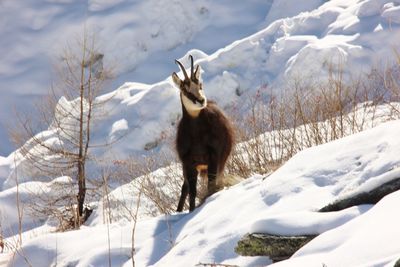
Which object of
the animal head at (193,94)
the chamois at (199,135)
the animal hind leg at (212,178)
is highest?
the animal head at (193,94)

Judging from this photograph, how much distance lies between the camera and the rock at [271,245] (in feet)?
9.96

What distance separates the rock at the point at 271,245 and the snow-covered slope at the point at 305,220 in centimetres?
5

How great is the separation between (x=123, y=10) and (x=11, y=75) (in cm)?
606

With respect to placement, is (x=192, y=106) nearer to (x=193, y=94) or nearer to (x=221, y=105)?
(x=193, y=94)

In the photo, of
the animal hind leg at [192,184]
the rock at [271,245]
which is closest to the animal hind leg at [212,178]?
the animal hind leg at [192,184]

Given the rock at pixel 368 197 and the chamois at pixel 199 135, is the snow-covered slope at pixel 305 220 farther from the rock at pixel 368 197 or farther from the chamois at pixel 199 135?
the chamois at pixel 199 135

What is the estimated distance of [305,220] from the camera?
10.2ft

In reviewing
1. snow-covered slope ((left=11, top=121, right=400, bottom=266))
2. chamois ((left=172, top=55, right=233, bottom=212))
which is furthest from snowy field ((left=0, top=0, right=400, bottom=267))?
chamois ((left=172, top=55, right=233, bottom=212))

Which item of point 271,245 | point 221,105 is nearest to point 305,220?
point 271,245

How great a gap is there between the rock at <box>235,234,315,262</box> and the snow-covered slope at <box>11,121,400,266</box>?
0.05 meters

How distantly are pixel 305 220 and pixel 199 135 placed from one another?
272cm

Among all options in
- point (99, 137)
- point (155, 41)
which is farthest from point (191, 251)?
point (155, 41)

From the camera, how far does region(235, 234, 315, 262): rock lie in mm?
3035

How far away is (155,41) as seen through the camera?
2719cm
